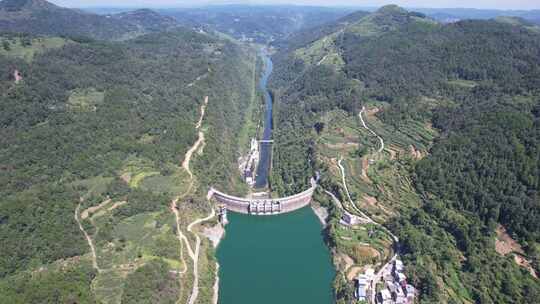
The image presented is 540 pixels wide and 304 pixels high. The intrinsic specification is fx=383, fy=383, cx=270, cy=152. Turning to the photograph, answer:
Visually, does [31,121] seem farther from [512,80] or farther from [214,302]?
[512,80]

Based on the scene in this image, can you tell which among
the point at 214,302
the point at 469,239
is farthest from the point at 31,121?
the point at 469,239

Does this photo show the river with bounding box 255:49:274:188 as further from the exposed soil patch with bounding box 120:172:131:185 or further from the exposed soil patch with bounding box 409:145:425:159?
the exposed soil patch with bounding box 409:145:425:159

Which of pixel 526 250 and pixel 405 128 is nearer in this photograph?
pixel 526 250

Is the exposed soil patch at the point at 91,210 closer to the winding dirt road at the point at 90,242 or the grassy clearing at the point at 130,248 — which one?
the winding dirt road at the point at 90,242

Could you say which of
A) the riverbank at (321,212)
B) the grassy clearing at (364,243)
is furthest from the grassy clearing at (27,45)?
the grassy clearing at (364,243)

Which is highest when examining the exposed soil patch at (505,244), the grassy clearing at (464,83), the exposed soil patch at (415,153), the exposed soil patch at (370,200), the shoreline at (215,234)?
the grassy clearing at (464,83)

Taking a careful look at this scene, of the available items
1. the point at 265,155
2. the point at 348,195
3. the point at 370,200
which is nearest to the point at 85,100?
the point at 265,155

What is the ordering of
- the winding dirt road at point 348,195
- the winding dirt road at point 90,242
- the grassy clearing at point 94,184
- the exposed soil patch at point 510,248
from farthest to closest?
the winding dirt road at point 348,195, the grassy clearing at point 94,184, the exposed soil patch at point 510,248, the winding dirt road at point 90,242
